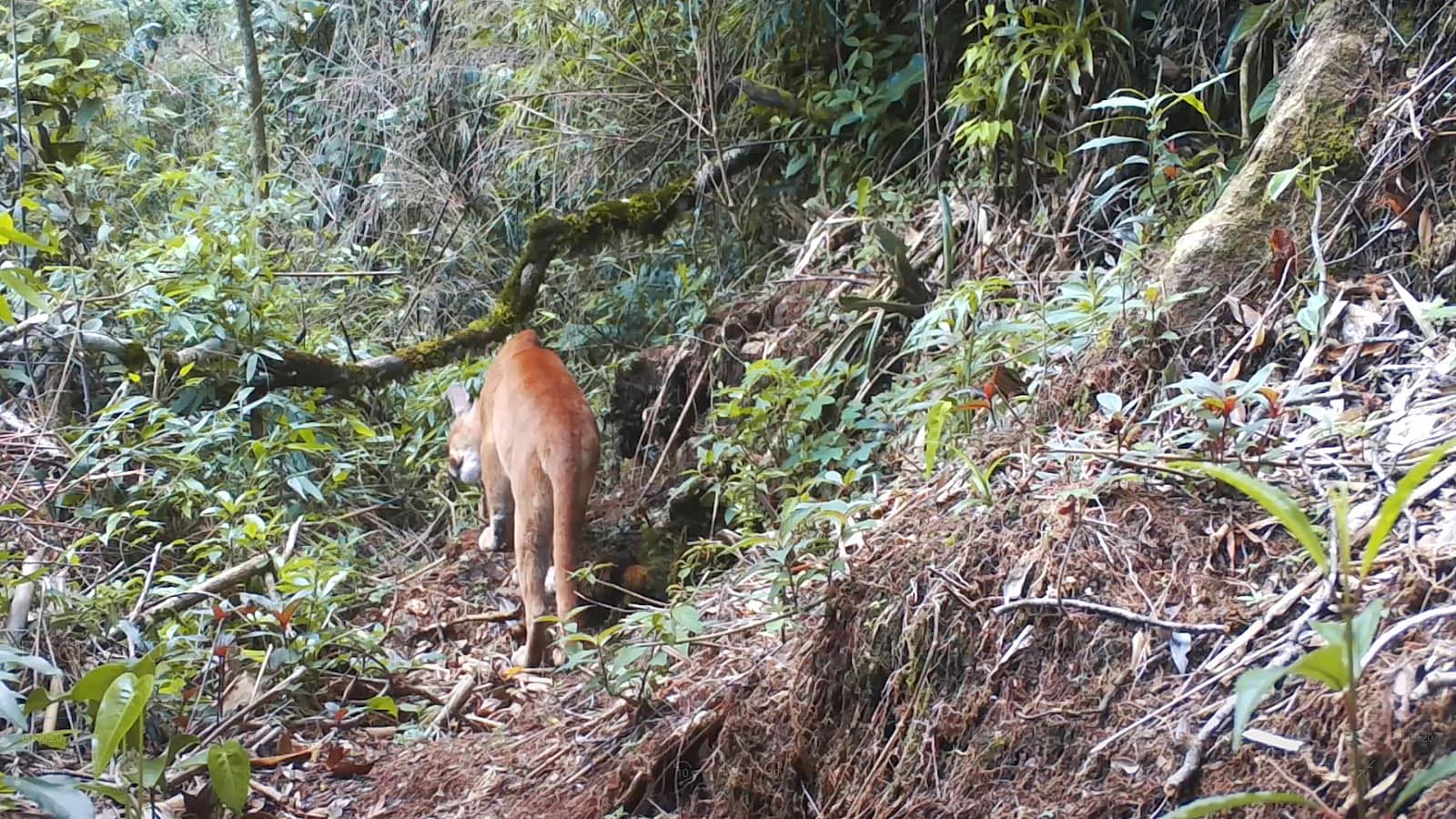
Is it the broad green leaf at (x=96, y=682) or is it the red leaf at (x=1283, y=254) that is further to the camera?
the red leaf at (x=1283, y=254)

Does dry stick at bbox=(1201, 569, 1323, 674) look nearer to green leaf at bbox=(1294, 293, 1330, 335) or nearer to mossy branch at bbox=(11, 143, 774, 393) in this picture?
green leaf at bbox=(1294, 293, 1330, 335)

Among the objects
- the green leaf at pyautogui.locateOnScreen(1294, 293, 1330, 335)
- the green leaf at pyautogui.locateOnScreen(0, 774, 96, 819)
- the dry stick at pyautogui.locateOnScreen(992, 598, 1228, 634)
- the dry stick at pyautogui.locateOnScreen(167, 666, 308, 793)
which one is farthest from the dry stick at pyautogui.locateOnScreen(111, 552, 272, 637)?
the green leaf at pyautogui.locateOnScreen(1294, 293, 1330, 335)

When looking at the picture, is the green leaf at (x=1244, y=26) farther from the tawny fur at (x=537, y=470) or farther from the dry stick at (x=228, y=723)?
the dry stick at (x=228, y=723)

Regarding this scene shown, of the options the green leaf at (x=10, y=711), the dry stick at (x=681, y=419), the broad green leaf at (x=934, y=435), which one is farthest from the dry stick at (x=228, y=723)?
the dry stick at (x=681, y=419)

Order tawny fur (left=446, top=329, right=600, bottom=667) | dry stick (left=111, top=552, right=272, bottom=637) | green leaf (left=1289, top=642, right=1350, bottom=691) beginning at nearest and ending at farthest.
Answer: green leaf (left=1289, top=642, right=1350, bottom=691) < dry stick (left=111, top=552, right=272, bottom=637) < tawny fur (left=446, top=329, right=600, bottom=667)

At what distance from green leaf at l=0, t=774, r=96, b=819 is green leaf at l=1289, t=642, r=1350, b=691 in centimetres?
214

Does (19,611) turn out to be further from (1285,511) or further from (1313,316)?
(1313,316)

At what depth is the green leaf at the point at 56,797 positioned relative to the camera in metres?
2.27

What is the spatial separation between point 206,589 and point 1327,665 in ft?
12.2

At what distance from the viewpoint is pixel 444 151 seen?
817 cm

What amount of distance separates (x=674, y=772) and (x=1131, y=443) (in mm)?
1420

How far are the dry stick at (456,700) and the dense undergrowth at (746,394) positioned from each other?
0.02 metres

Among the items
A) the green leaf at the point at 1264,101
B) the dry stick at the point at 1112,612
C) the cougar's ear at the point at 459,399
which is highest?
the green leaf at the point at 1264,101

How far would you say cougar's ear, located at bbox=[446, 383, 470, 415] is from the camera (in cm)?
655
